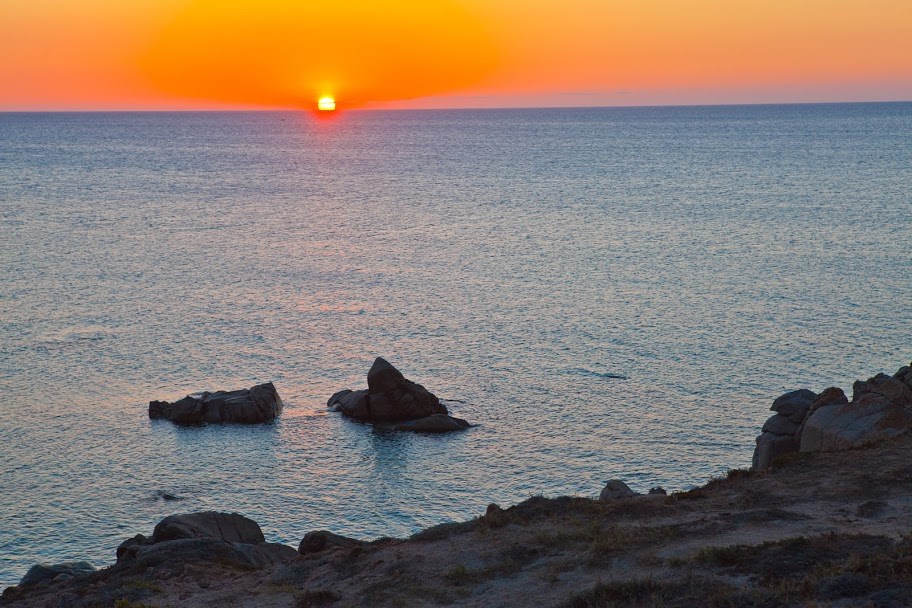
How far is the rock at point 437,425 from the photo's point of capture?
55.2 m

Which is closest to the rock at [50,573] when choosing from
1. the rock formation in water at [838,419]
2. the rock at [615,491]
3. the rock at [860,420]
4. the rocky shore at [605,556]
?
the rocky shore at [605,556]

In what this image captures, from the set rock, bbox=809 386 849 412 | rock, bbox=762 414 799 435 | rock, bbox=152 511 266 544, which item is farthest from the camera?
rock, bbox=762 414 799 435

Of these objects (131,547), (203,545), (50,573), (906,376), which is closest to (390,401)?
(131,547)

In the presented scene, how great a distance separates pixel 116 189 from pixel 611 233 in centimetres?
9988

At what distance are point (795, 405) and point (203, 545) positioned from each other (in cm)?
2591

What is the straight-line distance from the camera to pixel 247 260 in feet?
342

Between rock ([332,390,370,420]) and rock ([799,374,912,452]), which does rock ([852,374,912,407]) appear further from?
rock ([332,390,370,420])

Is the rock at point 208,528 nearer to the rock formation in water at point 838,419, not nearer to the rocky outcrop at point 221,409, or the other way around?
the rocky outcrop at point 221,409

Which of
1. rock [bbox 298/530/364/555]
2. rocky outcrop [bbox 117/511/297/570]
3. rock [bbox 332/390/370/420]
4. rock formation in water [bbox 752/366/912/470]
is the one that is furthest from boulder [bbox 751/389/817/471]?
rock [bbox 332/390/370/420]

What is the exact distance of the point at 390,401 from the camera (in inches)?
2254

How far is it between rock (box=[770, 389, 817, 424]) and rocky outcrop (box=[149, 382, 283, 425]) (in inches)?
1134

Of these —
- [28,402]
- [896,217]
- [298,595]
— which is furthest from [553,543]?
[896,217]

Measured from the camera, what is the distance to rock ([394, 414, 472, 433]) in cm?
5516

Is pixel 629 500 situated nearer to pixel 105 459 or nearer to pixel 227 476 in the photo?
pixel 227 476
